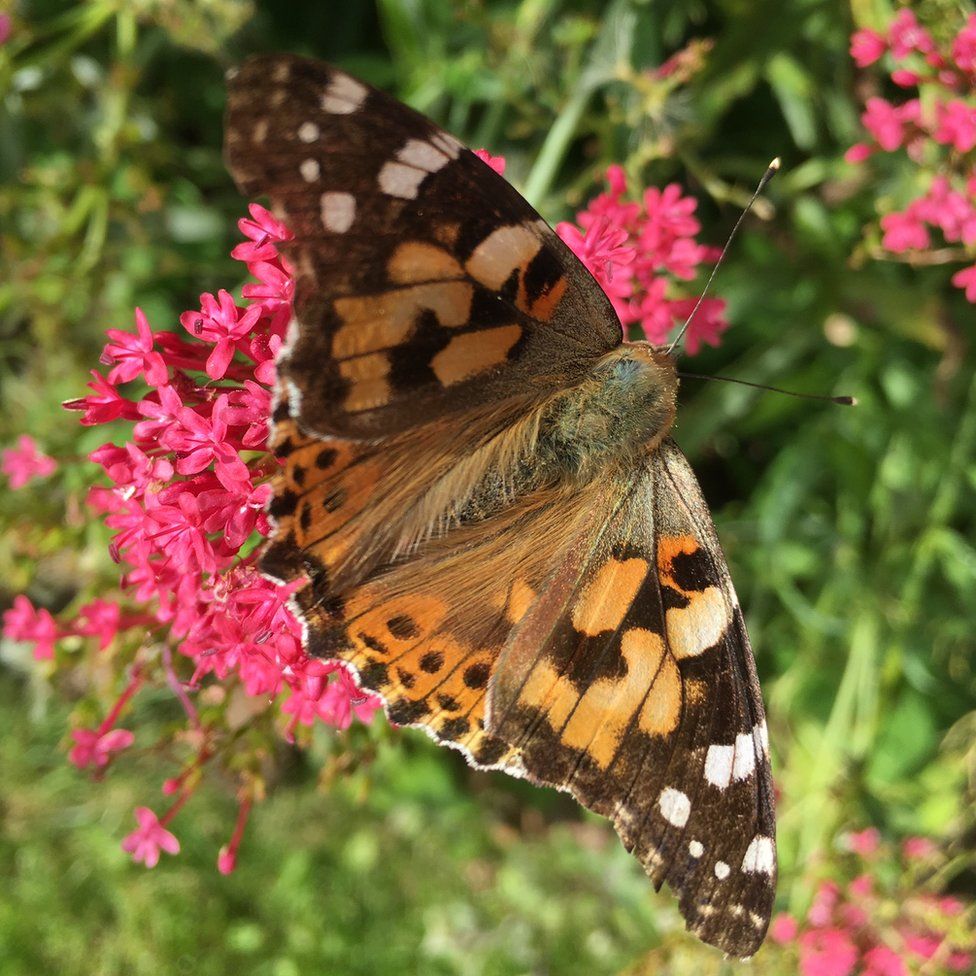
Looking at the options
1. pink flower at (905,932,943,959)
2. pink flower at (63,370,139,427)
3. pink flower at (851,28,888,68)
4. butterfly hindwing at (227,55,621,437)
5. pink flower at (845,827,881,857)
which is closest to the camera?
butterfly hindwing at (227,55,621,437)

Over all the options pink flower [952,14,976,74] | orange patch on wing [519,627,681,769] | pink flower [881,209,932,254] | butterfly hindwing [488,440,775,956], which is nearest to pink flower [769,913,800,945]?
butterfly hindwing [488,440,775,956]

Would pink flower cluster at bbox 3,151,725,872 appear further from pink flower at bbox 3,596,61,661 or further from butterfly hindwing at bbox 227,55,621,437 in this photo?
pink flower at bbox 3,596,61,661

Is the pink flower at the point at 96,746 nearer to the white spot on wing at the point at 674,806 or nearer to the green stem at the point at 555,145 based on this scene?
the white spot on wing at the point at 674,806

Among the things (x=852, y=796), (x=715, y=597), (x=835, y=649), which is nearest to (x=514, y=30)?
(x=715, y=597)

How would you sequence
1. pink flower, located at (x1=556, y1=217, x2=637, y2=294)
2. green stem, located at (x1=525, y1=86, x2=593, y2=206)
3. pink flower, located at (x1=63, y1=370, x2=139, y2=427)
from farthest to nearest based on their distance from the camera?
green stem, located at (x1=525, y1=86, x2=593, y2=206)
pink flower, located at (x1=556, y1=217, x2=637, y2=294)
pink flower, located at (x1=63, y1=370, x2=139, y2=427)

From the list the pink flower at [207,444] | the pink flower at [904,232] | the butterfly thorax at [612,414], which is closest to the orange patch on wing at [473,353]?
the butterfly thorax at [612,414]

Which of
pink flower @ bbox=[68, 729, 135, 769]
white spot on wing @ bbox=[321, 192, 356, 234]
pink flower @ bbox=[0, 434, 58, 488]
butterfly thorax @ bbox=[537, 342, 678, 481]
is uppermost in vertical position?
white spot on wing @ bbox=[321, 192, 356, 234]

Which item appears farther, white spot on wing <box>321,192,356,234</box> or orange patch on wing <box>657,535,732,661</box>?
orange patch on wing <box>657,535,732,661</box>
